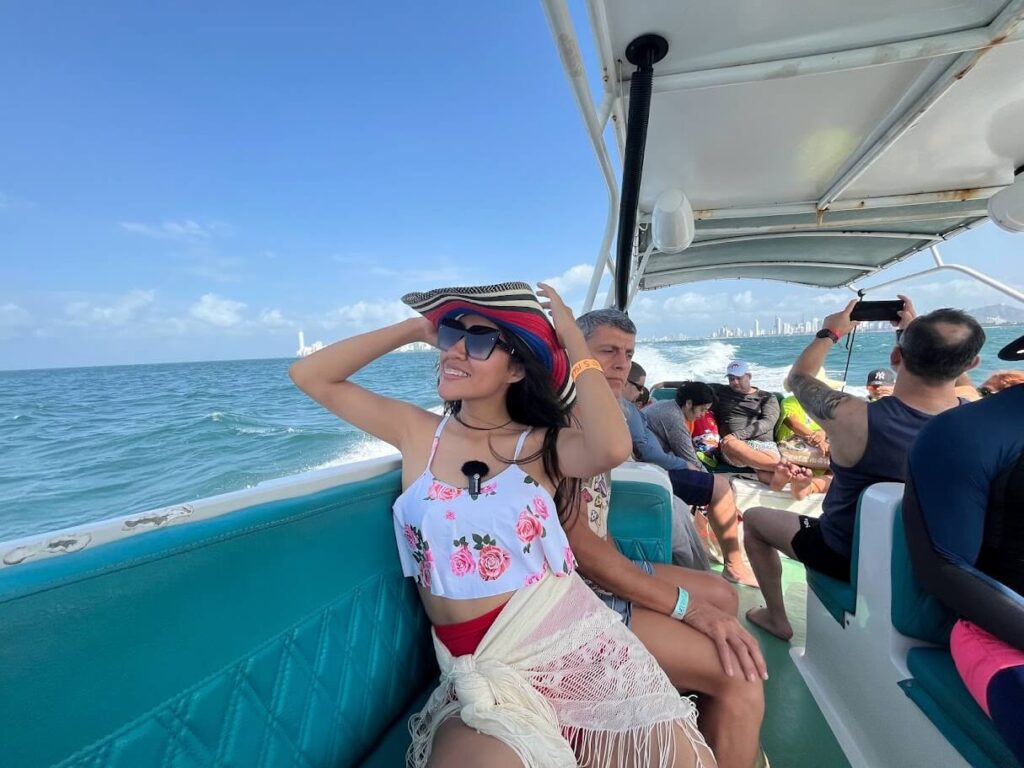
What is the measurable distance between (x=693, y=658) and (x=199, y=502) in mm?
1151

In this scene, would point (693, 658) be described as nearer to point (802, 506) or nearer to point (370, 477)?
point (370, 477)

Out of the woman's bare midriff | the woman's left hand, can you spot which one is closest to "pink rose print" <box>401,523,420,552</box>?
the woman's bare midriff

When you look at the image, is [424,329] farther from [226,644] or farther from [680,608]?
[680,608]

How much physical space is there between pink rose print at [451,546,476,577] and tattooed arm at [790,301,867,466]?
147 cm

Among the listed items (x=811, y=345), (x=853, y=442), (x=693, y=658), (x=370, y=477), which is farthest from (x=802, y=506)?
(x=370, y=477)

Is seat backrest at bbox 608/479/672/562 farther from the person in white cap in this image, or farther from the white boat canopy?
the person in white cap

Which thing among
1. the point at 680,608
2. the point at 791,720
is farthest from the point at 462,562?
the point at 791,720

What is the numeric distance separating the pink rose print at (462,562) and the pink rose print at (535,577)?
0.13 m

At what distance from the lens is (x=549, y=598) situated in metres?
1.12

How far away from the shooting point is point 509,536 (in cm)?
112

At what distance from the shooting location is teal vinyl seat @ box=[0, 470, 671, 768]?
635 millimetres

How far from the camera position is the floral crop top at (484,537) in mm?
1108

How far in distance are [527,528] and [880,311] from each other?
7.11 ft

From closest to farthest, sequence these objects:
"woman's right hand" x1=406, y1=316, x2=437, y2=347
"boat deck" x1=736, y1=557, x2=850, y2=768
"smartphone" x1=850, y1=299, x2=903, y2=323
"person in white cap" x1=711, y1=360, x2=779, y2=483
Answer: "woman's right hand" x1=406, y1=316, x2=437, y2=347 < "boat deck" x1=736, y1=557, x2=850, y2=768 < "smartphone" x1=850, y1=299, x2=903, y2=323 < "person in white cap" x1=711, y1=360, x2=779, y2=483
